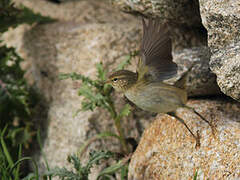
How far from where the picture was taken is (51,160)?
374 centimetres

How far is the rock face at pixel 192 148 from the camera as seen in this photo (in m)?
2.34

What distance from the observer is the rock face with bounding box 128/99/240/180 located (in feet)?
7.68

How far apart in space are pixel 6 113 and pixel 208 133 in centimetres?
239

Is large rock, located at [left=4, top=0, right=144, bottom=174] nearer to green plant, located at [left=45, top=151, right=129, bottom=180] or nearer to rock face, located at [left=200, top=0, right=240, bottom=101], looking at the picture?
green plant, located at [left=45, top=151, right=129, bottom=180]

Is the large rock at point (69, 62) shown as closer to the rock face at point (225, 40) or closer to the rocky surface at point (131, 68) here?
the rocky surface at point (131, 68)

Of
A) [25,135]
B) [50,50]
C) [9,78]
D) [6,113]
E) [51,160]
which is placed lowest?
[51,160]

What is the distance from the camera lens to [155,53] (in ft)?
6.60

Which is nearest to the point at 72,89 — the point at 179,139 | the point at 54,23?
the point at 54,23

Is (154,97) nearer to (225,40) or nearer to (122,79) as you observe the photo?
(122,79)

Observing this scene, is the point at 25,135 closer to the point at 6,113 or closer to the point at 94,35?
the point at 6,113

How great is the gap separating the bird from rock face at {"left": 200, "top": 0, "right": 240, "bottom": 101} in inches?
13.1

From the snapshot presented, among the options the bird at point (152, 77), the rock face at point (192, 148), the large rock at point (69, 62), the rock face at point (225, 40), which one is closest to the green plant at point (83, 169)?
the rock face at point (192, 148)

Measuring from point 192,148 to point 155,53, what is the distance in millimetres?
905

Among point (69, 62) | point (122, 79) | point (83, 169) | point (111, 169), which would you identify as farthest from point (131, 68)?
point (122, 79)
